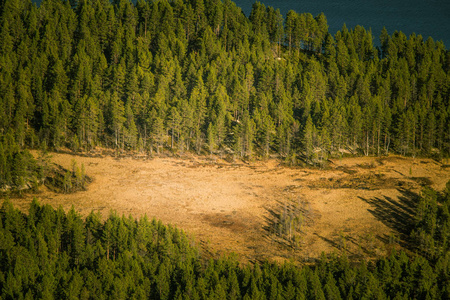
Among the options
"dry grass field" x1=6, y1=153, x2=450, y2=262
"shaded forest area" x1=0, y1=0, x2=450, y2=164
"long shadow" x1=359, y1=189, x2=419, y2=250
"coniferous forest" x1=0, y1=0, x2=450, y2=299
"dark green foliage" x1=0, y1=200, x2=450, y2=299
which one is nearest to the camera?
"dark green foliage" x1=0, y1=200, x2=450, y2=299

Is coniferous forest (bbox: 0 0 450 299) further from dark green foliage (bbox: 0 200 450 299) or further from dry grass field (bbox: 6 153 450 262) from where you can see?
dry grass field (bbox: 6 153 450 262)

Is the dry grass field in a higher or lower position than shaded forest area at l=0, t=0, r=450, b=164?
lower

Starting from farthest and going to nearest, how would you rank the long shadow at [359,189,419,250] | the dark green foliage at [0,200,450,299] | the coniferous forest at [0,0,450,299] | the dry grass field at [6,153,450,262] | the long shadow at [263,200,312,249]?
the long shadow at [359,189,419,250]
the long shadow at [263,200,312,249]
the dry grass field at [6,153,450,262]
the coniferous forest at [0,0,450,299]
the dark green foliage at [0,200,450,299]

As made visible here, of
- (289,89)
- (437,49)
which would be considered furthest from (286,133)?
(437,49)

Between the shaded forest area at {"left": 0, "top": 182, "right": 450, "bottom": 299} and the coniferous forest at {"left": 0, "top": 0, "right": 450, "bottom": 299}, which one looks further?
the coniferous forest at {"left": 0, "top": 0, "right": 450, "bottom": 299}

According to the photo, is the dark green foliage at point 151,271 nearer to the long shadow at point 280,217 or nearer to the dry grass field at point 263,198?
the dry grass field at point 263,198

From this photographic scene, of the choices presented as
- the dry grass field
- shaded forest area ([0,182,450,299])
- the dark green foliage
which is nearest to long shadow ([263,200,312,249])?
the dry grass field

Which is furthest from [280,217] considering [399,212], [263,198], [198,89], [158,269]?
[198,89]
